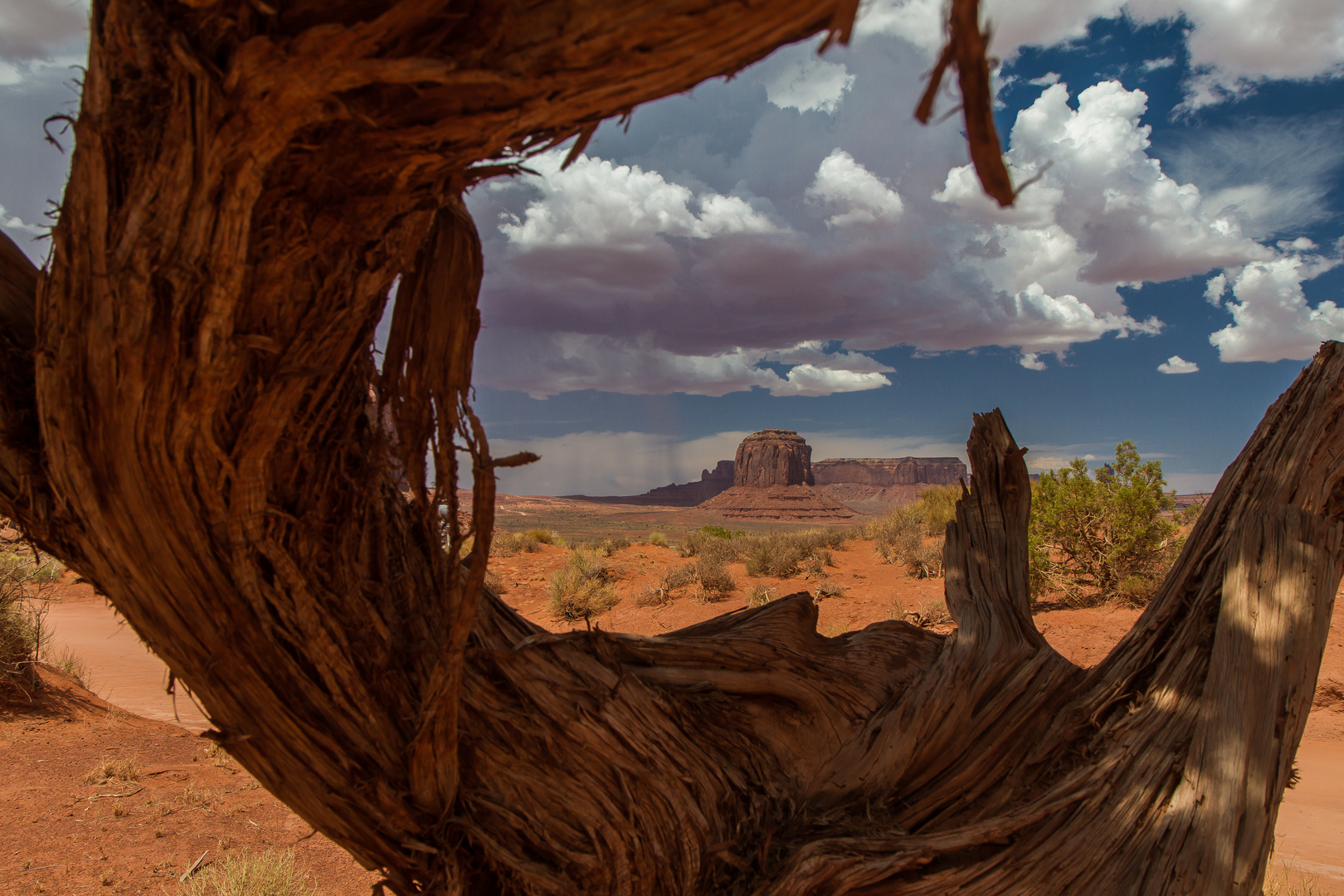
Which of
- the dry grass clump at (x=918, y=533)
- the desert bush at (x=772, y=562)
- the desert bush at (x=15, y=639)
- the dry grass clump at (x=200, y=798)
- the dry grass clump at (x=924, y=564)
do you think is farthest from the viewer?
the desert bush at (x=772, y=562)

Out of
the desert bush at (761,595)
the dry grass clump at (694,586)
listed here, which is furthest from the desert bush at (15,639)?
the desert bush at (761,595)

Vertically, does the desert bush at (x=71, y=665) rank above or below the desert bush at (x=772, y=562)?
below

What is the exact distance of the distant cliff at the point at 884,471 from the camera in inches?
5399

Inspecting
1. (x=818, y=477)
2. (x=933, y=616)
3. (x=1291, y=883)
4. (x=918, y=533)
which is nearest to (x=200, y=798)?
(x=1291, y=883)

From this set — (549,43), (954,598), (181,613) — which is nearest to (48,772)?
(181,613)

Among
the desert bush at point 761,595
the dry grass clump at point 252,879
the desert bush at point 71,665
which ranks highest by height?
the desert bush at point 761,595

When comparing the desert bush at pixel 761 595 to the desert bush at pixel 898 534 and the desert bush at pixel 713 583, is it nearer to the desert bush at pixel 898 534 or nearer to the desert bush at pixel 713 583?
the desert bush at pixel 713 583

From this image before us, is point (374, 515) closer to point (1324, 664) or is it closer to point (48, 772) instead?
point (48, 772)

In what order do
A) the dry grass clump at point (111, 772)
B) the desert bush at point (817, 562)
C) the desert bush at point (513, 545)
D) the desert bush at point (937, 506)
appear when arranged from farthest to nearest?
the desert bush at point (937, 506)
the desert bush at point (513, 545)
the desert bush at point (817, 562)
the dry grass clump at point (111, 772)

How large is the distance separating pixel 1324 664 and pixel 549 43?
1360 cm

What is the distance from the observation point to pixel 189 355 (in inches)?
57.6

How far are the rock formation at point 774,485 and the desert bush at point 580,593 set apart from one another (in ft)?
284

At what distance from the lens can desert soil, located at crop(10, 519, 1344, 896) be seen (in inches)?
223

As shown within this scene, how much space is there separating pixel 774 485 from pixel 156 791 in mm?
115084
